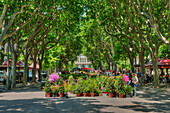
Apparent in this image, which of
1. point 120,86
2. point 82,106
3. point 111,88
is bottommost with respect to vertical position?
point 82,106

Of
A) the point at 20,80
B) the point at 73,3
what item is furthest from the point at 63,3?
the point at 20,80

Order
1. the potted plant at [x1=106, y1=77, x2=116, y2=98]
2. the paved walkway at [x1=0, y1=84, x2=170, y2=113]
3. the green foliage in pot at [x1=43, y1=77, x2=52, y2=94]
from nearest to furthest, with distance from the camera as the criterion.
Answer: the paved walkway at [x1=0, y1=84, x2=170, y2=113]
the green foliage in pot at [x1=43, y1=77, x2=52, y2=94]
the potted plant at [x1=106, y1=77, x2=116, y2=98]

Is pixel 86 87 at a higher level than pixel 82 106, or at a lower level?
higher

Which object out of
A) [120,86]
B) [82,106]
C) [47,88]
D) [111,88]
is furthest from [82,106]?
[111,88]

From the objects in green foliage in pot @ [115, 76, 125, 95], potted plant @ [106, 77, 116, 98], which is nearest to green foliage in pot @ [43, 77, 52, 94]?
potted plant @ [106, 77, 116, 98]

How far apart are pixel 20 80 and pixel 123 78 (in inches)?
986

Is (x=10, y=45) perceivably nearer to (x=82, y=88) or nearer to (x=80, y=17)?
(x=80, y=17)

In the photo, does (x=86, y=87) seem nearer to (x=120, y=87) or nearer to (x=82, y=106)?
(x=120, y=87)

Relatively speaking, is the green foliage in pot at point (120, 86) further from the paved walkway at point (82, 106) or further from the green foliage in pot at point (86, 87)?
the paved walkway at point (82, 106)

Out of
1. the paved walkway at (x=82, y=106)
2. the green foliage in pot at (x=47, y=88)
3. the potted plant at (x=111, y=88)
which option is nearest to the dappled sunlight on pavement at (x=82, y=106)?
the paved walkway at (x=82, y=106)

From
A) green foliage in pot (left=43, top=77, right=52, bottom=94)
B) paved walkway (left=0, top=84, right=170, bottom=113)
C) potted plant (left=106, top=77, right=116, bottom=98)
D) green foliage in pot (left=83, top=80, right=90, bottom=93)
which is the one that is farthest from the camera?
green foliage in pot (left=83, top=80, right=90, bottom=93)

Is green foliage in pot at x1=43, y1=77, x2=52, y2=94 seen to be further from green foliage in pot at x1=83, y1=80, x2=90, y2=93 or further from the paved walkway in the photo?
green foliage in pot at x1=83, y1=80, x2=90, y2=93

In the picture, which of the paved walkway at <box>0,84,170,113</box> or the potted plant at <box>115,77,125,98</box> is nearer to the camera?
the paved walkway at <box>0,84,170,113</box>

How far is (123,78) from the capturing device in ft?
55.5
